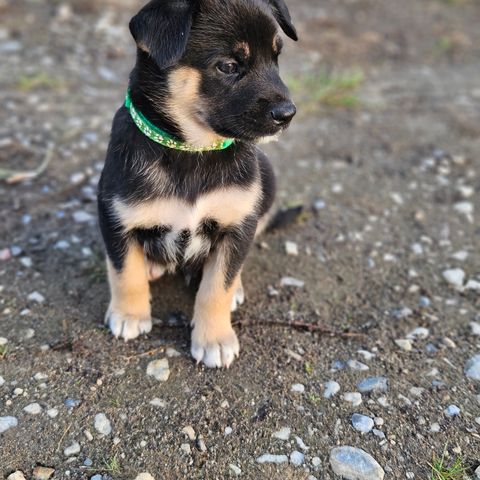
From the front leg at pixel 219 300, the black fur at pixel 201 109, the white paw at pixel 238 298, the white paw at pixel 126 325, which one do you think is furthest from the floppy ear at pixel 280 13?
the white paw at pixel 126 325

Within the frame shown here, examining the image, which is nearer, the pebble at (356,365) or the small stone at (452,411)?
the small stone at (452,411)

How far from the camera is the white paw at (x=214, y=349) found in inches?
146

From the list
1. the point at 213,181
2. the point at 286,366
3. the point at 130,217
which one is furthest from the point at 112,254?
the point at 286,366

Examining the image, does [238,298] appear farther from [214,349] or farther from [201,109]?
[201,109]

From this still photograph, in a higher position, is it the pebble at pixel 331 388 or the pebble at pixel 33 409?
the pebble at pixel 331 388

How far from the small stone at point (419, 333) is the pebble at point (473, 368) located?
13.1 inches

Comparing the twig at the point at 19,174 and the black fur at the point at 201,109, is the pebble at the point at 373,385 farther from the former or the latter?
the twig at the point at 19,174

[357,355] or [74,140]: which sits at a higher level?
[357,355]

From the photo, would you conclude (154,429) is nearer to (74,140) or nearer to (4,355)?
(4,355)

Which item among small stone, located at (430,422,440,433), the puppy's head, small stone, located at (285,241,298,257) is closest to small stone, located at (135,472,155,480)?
small stone, located at (430,422,440,433)

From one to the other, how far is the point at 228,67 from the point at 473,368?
240 cm

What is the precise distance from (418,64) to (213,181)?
6.37 m

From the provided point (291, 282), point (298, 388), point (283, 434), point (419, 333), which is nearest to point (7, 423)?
point (283, 434)

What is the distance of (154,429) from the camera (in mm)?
3277
